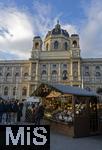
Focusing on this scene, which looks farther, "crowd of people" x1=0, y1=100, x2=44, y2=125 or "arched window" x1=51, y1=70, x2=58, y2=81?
"arched window" x1=51, y1=70, x2=58, y2=81

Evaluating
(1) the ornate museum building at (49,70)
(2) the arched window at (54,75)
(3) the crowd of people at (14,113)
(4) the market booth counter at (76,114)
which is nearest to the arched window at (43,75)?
(1) the ornate museum building at (49,70)

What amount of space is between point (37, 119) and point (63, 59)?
171 feet

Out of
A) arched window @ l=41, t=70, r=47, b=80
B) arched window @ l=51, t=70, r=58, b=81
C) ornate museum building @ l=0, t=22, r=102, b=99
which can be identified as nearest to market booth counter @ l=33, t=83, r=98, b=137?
ornate museum building @ l=0, t=22, r=102, b=99

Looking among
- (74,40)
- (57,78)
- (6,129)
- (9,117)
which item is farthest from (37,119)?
(74,40)

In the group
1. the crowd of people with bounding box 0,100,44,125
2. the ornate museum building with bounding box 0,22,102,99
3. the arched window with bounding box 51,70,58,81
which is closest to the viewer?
the crowd of people with bounding box 0,100,44,125

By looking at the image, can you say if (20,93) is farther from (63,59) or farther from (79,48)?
(79,48)

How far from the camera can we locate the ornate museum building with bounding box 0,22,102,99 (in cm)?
6425

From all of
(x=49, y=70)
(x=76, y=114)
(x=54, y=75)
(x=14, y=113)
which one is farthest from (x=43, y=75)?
(x=76, y=114)

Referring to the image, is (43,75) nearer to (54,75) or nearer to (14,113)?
(54,75)

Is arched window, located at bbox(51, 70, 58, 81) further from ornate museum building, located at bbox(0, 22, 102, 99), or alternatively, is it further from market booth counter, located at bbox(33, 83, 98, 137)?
market booth counter, located at bbox(33, 83, 98, 137)

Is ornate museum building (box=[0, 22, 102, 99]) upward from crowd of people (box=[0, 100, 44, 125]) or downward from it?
upward

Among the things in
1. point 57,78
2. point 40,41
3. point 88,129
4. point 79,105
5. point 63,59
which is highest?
point 40,41

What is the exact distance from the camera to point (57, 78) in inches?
2564

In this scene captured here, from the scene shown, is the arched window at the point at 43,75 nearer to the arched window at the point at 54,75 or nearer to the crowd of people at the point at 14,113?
the arched window at the point at 54,75
